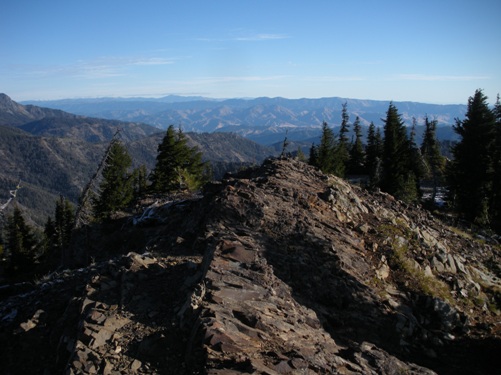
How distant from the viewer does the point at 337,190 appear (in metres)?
17.8

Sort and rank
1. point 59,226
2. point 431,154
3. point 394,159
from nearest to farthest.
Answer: point 394,159, point 431,154, point 59,226

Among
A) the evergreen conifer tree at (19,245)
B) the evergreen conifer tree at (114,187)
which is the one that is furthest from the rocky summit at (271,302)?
the evergreen conifer tree at (19,245)

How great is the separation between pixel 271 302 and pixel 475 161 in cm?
3323

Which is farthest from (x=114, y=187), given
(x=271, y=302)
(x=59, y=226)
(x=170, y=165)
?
(x=271, y=302)

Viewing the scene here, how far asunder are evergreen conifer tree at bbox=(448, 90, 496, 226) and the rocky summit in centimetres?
1790

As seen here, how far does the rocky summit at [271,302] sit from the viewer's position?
7.99 meters

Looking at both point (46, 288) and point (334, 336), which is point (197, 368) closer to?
point (334, 336)

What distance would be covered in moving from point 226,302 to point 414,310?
272 inches

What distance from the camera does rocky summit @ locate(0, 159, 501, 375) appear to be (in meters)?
7.99

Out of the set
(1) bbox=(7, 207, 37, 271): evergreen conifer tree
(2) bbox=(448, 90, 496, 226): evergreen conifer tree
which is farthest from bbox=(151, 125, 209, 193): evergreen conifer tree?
(2) bbox=(448, 90, 496, 226): evergreen conifer tree

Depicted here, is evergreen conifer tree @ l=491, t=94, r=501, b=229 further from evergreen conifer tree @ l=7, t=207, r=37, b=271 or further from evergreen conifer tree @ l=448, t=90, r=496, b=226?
evergreen conifer tree @ l=7, t=207, r=37, b=271

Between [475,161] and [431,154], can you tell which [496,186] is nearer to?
[475,161]

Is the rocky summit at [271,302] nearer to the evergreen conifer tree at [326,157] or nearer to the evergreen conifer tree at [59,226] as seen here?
the evergreen conifer tree at [326,157]

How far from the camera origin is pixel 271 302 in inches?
379
